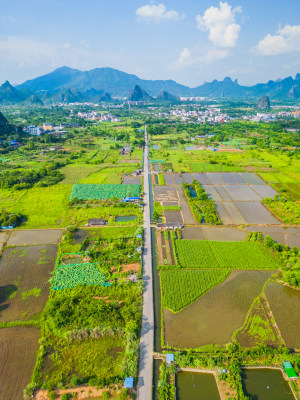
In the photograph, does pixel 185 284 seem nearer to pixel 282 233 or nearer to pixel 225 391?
pixel 225 391

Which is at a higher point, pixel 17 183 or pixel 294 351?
pixel 17 183

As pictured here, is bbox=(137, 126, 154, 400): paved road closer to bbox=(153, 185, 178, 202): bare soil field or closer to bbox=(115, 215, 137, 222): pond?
bbox=(115, 215, 137, 222): pond

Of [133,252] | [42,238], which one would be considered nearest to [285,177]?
[133,252]

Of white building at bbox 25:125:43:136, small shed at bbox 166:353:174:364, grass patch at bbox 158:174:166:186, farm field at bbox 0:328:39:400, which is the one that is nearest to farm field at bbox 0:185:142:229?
grass patch at bbox 158:174:166:186

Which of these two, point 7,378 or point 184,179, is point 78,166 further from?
point 7,378

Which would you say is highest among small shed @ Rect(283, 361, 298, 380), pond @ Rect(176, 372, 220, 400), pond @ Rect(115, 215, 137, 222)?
pond @ Rect(115, 215, 137, 222)

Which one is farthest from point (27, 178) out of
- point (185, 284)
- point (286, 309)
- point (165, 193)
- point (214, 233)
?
point (286, 309)
